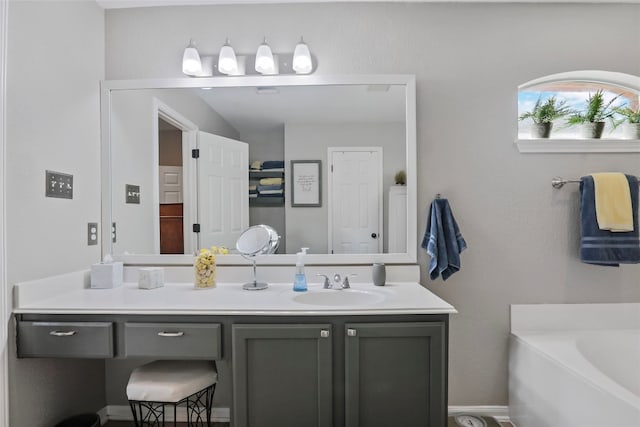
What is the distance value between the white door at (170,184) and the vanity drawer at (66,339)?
2.63ft

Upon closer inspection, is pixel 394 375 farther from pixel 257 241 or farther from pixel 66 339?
pixel 66 339

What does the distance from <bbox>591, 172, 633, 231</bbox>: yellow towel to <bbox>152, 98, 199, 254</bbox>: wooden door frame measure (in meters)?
2.22

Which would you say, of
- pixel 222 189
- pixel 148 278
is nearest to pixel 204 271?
pixel 148 278

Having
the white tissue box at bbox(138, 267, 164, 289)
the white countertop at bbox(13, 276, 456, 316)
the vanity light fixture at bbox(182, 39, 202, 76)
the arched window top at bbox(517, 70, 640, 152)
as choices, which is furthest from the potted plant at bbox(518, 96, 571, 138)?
the white tissue box at bbox(138, 267, 164, 289)

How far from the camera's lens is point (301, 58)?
6.41 feet

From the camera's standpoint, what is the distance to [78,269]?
185 cm

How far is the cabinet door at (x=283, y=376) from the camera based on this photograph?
1.42m

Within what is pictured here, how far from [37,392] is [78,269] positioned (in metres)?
0.57

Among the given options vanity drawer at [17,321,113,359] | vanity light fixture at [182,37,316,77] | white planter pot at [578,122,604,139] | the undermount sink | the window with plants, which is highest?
vanity light fixture at [182,37,316,77]

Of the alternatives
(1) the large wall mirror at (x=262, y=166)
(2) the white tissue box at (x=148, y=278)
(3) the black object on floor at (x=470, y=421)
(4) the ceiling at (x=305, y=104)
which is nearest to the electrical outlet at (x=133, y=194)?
(1) the large wall mirror at (x=262, y=166)

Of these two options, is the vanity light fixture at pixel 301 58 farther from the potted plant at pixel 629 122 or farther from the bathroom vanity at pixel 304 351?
the potted plant at pixel 629 122

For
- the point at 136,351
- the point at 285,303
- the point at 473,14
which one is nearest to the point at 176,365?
the point at 136,351

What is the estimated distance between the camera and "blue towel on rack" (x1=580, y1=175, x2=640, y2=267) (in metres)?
1.90

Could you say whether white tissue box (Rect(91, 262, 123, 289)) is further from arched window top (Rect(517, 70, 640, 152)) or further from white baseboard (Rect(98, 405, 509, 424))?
arched window top (Rect(517, 70, 640, 152))
